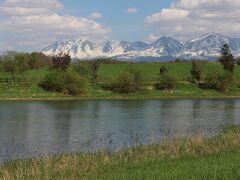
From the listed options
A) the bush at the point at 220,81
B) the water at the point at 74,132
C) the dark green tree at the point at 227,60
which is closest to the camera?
the water at the point at 74,132

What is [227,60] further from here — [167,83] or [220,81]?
[167,83]

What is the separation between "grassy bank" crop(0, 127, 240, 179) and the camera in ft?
61.2

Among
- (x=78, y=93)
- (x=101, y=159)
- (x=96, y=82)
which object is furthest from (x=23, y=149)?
(x=96, y=82)

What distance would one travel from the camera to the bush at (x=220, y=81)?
14075cm

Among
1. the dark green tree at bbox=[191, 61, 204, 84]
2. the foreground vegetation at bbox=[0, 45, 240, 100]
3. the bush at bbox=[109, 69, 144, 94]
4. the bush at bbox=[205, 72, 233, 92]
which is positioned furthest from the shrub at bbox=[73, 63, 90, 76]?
the bush at bbox=[205, 72, 233, 92]

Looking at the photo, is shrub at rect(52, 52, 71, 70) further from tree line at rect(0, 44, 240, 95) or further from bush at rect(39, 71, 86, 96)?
bush at rect(39, 71, 86, 96)

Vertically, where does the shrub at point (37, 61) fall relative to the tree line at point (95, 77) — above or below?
above

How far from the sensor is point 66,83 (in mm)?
124188

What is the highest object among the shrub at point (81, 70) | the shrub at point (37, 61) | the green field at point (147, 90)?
the shrub at point (37, 61)

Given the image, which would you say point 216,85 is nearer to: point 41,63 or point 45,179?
point 41,63

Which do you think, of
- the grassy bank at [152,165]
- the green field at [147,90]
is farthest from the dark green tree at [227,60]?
the grassy bank at [152,165]

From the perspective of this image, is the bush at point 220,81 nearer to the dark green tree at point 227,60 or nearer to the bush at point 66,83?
the dark green tree at point 227,60

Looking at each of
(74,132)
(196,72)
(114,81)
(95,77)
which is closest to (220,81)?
(196,72)

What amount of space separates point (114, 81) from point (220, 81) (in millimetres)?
30990
